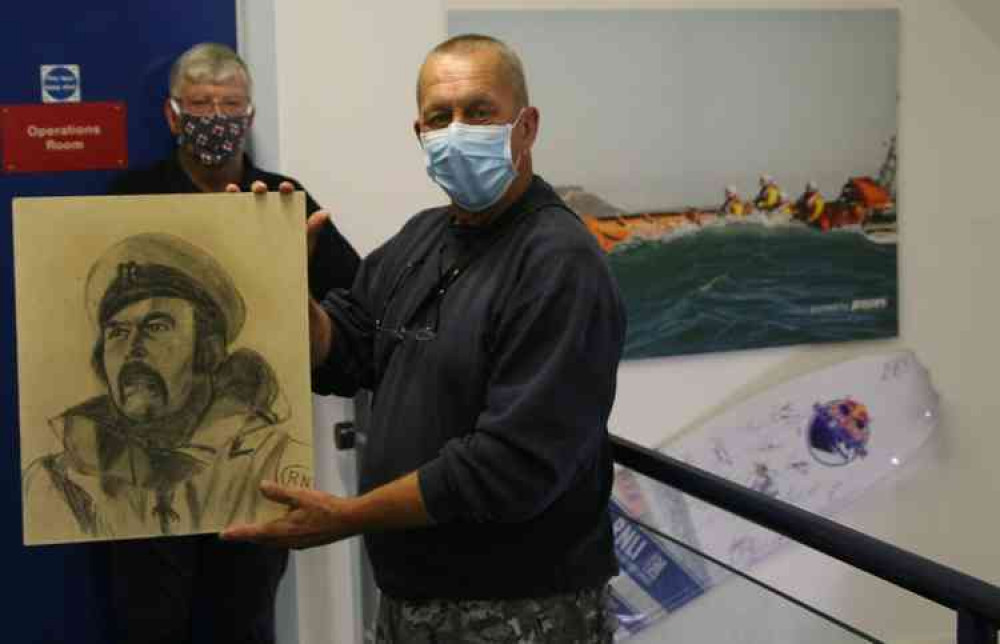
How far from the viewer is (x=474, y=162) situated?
158cm

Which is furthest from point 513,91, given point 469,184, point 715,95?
point 715,95

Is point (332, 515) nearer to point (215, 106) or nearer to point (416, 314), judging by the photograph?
point (416, 314)

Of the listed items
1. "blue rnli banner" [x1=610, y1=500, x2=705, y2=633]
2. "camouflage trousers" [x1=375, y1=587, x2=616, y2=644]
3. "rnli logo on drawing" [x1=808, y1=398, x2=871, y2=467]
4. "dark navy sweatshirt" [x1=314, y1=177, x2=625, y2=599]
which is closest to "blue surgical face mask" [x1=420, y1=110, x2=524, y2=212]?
"dark navy sweatshirt" [x1=314, y1=177, x2=625, y2=599]

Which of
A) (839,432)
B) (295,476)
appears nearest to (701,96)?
(839,432)

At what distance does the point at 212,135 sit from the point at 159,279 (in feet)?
2.61

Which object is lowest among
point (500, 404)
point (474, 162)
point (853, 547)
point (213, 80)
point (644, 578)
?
point (644, 578)

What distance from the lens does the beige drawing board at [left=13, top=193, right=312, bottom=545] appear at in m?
1.58

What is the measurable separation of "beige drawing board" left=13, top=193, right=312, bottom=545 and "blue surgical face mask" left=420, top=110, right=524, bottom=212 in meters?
0.22

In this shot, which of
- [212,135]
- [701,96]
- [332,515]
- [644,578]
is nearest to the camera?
[332,515]

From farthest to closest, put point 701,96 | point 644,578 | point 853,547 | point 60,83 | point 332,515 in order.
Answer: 1. point 701,96
2. point 60,83
3. point 644,578
4. point 332,515
5. point 853,547

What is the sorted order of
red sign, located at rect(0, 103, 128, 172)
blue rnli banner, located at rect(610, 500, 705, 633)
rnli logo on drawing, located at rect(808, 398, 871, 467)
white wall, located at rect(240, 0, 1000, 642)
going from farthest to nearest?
rnli logo on drawing, located at rect(808, 398, 871, 467) → white wall, located at rect(240, 0, 1000, 642) → red sign, located at rect(0, 103, 128, 172) → blue rnli banner, located at rect(610, 500, 705, 633)

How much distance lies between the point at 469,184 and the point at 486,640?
642mm

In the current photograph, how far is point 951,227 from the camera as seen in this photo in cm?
350

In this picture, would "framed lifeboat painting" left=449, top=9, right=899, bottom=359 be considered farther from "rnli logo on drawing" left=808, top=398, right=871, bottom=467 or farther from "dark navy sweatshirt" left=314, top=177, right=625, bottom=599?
"dark navy sweatshirt" left=314, top=177, right=625, bottom=599
